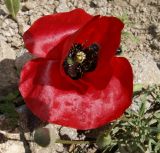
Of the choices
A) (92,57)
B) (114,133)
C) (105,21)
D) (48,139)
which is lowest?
(114,133)

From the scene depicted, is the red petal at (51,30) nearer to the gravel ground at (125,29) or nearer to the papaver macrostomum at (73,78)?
the papaver macrostomum at (73,78)

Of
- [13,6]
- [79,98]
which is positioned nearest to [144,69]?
[79,98]

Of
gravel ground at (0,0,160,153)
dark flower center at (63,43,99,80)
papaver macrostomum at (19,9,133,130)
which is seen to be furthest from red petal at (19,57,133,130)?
gravel ground at (0,0,160,153)

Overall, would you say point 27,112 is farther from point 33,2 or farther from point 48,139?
point 33,2

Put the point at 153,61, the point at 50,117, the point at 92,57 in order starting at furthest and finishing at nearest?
the point at 153,61
the point at 92,57
the point at 50,117

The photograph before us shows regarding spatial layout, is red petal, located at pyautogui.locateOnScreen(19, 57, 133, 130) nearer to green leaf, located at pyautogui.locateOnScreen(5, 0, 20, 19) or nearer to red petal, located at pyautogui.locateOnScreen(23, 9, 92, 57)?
red petal, located at pyautogui.locateOnScreen(23, 9, 92, 57)

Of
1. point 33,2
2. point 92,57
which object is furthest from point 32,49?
point 33,2
